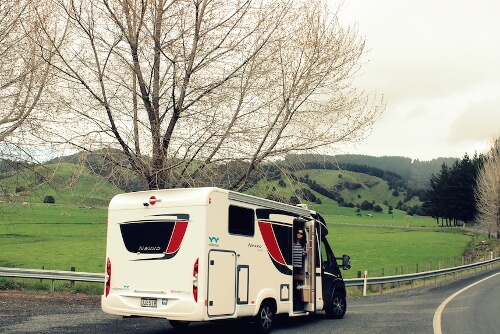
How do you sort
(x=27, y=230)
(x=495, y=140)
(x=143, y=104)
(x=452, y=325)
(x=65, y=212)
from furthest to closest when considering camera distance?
(x=65, y=212), (x=495, y=140), (x=27, y=230), (x=143, y=104), (x=452, y=325)

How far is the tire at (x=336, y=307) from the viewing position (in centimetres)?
1403

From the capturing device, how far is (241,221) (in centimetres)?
1075

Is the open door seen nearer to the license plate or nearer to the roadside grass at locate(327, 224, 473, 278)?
the license plate

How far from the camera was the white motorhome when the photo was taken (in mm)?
9703

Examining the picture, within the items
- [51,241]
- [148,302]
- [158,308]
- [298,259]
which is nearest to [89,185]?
[148,302]

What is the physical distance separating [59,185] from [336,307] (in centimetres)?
738

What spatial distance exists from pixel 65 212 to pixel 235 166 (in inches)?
3268

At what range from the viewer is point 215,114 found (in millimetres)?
14055

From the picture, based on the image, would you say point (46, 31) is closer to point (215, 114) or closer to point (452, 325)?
point (215, 114)

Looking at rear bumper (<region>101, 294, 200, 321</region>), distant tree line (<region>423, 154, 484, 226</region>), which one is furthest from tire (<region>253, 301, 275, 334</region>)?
distant tree line (<region>423, 154, 484, 226</region>)

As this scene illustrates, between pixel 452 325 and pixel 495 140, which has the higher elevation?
pixel 495 140

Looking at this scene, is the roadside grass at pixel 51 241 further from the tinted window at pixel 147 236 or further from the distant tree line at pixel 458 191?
the distant tree line at pixel 458 191

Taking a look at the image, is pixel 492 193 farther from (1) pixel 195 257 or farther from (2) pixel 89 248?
(1) pixel 195 257

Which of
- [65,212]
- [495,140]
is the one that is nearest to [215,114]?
[495,140]
